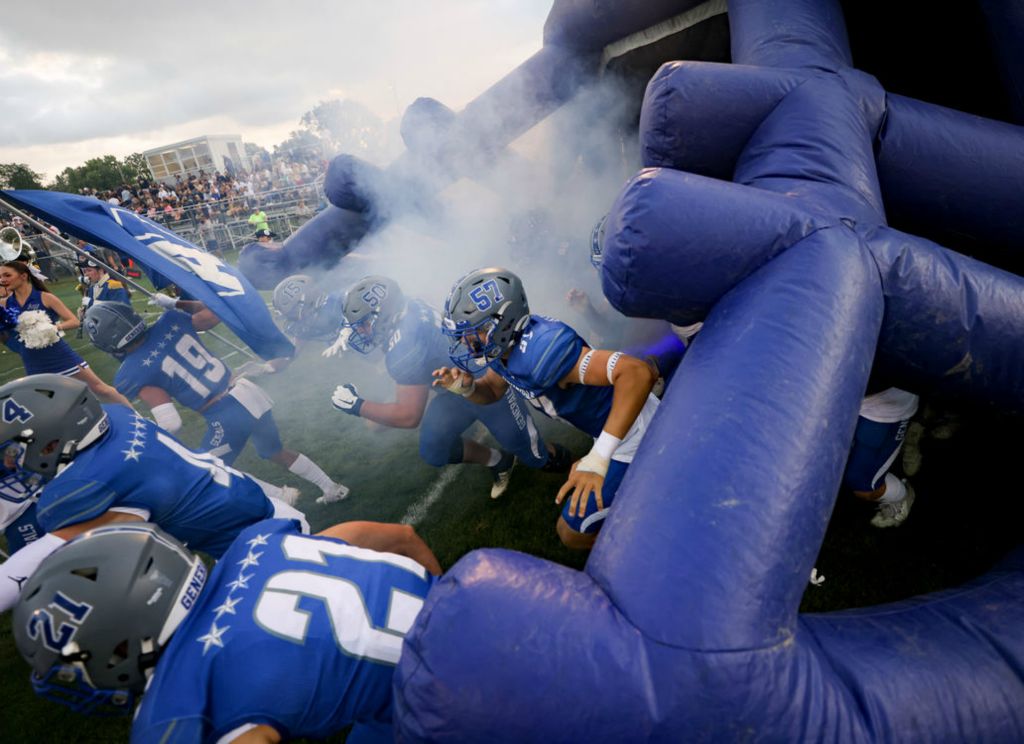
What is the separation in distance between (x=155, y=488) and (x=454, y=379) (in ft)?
5.36

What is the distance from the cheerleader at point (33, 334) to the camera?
5023 millimetres

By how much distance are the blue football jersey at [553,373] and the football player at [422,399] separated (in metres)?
0.81

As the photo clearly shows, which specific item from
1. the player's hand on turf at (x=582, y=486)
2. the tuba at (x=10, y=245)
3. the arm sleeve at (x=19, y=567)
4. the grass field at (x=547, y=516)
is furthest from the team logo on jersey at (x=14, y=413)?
the tuba at (x=10, y=245)

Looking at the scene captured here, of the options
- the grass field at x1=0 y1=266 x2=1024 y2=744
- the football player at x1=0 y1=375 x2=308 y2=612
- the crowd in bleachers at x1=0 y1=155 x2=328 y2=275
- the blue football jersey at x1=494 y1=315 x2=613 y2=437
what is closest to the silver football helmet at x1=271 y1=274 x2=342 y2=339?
the grass field at x1=0 y1=266 x2=1024 y2=744

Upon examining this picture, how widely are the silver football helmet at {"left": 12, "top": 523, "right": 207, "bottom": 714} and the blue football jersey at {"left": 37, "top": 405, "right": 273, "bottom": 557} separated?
954 millimetres

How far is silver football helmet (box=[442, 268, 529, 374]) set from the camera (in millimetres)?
2641

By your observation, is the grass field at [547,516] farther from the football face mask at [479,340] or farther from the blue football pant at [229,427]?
the football face mask at [479,340]

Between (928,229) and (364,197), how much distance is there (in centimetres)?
508

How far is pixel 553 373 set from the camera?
2.57 meters

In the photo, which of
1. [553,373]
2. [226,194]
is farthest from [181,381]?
→ [226,194]

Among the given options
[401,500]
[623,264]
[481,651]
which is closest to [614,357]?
[623,264]

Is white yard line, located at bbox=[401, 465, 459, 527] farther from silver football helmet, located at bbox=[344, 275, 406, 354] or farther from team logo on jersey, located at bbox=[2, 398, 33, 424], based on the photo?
team logo on jersey, located at bbox=[2, 398, 33, 424]

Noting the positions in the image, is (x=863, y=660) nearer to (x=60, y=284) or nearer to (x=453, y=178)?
(x=453, y=178)

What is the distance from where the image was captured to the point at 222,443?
4.25m
